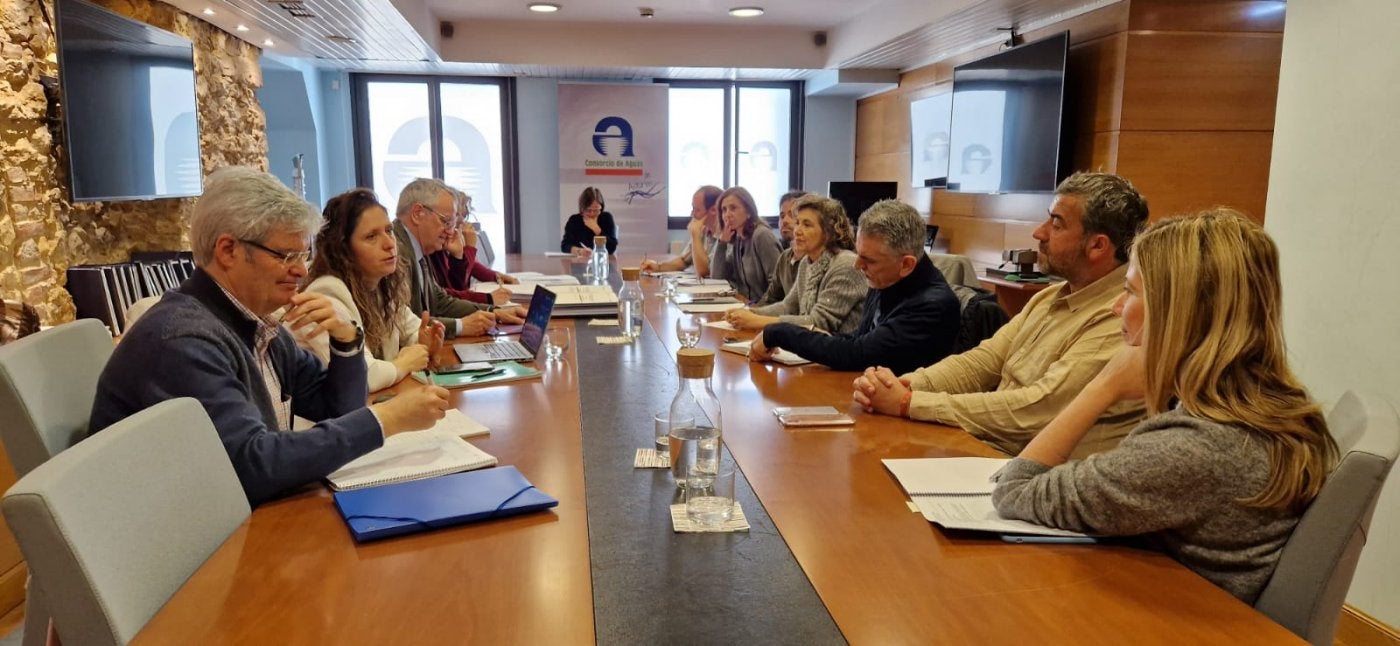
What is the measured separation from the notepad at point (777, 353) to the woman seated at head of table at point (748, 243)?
6.10ft

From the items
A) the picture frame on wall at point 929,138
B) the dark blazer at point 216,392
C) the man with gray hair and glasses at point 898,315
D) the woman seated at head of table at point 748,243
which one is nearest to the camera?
the dark blazer at point 216,392

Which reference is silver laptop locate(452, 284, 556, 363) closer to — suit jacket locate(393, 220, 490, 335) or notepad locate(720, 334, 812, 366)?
suit jacket locate(393, 220, 490, 335)

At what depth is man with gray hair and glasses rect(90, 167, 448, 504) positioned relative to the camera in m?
1.47

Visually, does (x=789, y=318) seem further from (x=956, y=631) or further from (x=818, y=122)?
(x=818, y=122)

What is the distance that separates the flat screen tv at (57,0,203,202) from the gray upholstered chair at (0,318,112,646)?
2.18 meters

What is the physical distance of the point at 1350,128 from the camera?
7.93 ft

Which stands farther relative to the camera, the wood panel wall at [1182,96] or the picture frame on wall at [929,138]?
the picture frame on wall at [929,138]

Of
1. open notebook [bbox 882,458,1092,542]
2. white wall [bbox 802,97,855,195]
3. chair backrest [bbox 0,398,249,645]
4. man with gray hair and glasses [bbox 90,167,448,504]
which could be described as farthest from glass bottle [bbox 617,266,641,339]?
white wall [bbox 802,97,855,195]

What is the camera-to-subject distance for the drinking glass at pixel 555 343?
2.68m

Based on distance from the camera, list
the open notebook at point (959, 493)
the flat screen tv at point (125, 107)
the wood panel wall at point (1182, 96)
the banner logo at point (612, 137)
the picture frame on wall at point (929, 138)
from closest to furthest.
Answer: the open notebook at point (959, 493) < the flat screen tv at point (125, 107) < the wood panel wall at point (1182, 96) < the picture frame on wall at point (929, 138) < the banner logo at point (612, 137)

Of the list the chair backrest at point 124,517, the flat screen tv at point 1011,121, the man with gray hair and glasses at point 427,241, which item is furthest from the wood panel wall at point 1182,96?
the chair backrest at point 124,517

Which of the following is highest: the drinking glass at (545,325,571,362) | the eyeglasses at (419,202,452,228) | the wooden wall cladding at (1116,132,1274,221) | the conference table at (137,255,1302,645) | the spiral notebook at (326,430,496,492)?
the wooden wall cladding at (1116,132,1274,221)

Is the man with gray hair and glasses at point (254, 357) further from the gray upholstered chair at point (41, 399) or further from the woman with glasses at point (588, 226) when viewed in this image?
the woman with glasses at point (588, 226)

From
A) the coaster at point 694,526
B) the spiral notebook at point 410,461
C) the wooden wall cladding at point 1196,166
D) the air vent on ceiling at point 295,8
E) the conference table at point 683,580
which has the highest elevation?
the air vent on ceiling at point 295,8
